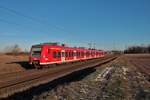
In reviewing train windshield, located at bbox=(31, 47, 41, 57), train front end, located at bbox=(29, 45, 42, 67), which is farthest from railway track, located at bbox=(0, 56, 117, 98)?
train windshield, located at bbox=(31, 47, 41, 57)

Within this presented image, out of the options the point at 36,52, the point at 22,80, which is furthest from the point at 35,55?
the point at 22,80

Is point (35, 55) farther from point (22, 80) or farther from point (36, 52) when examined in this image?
point (22, 80)

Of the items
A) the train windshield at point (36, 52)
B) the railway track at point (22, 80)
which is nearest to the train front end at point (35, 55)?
the train windshield at point (36, 52)

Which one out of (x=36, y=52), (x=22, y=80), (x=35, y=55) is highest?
(x=36, y=52)

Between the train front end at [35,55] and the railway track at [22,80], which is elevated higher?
the train front end at [35,55]

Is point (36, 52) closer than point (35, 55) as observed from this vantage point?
No

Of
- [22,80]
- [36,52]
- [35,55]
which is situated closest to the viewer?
[22,80]

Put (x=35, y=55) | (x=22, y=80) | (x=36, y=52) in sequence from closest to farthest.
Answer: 1. (x=22, y=80)
2. (x=35, y=55)
3. (x=36, y=52)

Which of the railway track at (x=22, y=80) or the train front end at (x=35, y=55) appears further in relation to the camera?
the train front end at (x=35, y=55)

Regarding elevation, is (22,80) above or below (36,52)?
below

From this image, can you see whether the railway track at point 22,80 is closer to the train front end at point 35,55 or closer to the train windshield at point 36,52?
the train front end at point 35,55

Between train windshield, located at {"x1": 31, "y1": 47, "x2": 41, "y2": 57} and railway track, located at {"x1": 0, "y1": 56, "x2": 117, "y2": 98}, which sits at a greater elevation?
train windshield, located at {"x1": 31, "y1": 47, "x2": 41, "y2": 57}

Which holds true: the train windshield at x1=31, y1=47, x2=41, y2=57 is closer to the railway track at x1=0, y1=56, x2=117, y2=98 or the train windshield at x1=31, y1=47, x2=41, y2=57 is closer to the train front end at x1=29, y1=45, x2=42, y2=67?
the train front end at x1=29, y1=45, x2=42, y2=67

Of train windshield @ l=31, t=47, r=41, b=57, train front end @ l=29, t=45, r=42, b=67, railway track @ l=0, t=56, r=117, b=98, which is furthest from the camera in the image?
train windshield @ l=31, t=47, r=41, b=57
